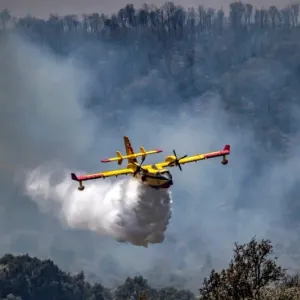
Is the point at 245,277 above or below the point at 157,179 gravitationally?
below

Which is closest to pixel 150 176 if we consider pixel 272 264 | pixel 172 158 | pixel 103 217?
pixel 172 158

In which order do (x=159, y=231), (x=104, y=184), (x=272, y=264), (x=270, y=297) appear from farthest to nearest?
(x=104, y=184) < (x=159, y=231) < (x=272, y=264) < (x=270, y=297)

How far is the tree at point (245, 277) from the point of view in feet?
353

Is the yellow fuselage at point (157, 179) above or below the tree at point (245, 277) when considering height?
above

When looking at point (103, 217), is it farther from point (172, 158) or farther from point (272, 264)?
point (272, 264)

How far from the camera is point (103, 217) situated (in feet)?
534

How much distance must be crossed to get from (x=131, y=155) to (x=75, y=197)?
65.1 feet

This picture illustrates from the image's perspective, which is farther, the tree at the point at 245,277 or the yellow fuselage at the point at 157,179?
the yellow fuselage at the point at 157,179

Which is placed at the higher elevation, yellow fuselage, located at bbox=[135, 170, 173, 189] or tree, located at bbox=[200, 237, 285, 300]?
yellow fuselage, located at bbox=[135, 170, 173, 189]

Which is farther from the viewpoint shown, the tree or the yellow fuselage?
the yellow fuselage

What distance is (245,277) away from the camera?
4284 inches

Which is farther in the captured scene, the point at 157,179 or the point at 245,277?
the point at 157,179

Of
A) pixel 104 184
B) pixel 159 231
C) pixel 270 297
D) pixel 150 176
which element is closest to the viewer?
pixel 270 297

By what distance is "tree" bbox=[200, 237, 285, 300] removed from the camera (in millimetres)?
107562
